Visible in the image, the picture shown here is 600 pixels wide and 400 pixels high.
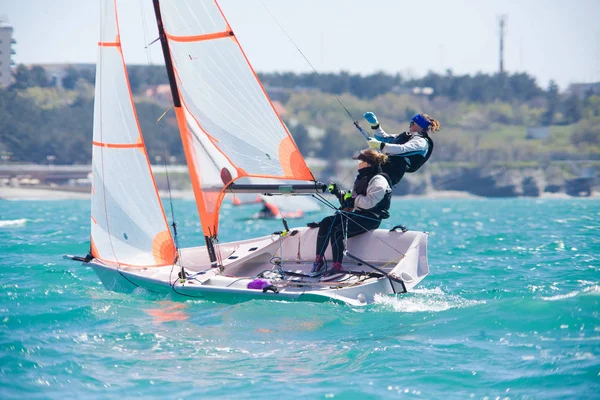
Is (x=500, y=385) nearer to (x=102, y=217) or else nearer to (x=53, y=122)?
(x=102, y=217)

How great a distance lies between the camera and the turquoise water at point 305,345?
5.39 meters

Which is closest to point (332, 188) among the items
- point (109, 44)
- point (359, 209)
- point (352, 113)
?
point (359, 209)

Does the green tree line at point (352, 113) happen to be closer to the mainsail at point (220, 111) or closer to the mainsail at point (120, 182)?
the mainsail at point (120, 182)

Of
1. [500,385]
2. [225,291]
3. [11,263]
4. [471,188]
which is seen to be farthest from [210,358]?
[471,188]

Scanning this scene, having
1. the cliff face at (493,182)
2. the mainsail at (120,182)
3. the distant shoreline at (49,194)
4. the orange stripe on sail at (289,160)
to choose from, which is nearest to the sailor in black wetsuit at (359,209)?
the orange stripe on sail at (289,160)

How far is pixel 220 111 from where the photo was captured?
8.73 meters

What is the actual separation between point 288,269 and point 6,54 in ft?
192

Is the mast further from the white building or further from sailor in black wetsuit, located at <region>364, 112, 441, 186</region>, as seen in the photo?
the white building

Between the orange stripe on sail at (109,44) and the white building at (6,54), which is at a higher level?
the white building at (6,54)

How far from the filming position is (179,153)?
75.0 metres

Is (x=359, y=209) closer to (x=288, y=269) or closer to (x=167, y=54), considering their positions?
(x=288, y=269)

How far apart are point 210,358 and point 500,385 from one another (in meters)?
2.17

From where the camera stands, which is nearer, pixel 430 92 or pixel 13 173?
pixel 13 173

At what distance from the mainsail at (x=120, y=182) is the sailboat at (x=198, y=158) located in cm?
1
